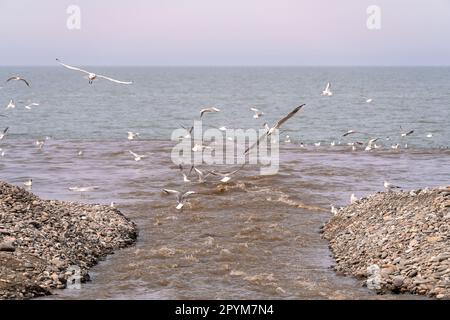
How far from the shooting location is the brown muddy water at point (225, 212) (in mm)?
17078

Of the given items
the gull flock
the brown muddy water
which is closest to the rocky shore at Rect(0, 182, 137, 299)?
the brown muddy water

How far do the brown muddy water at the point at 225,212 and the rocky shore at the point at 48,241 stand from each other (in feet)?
1.76

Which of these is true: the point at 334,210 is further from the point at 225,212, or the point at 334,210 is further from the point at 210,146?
the point at 210,146

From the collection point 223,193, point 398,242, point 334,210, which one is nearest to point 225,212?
point 223,193

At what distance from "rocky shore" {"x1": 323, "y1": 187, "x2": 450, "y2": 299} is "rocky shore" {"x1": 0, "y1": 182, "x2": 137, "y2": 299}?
7.00m

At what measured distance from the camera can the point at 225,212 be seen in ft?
87.4

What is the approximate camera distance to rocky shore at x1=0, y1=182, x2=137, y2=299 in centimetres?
1565

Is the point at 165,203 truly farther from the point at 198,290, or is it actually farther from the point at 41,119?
the point at 41,119

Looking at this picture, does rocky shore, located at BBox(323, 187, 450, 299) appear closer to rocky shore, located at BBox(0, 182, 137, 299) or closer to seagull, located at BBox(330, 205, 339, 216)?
seagull, located at BBox(330, 205, 339, 216)

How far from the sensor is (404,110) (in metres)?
88.8

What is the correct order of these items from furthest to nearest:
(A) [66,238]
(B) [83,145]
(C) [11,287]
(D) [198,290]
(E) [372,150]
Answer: (B) [83,145] < (E) [372,150] < (A) [66,238] < (D) [198,290] < (C) [11,287]
